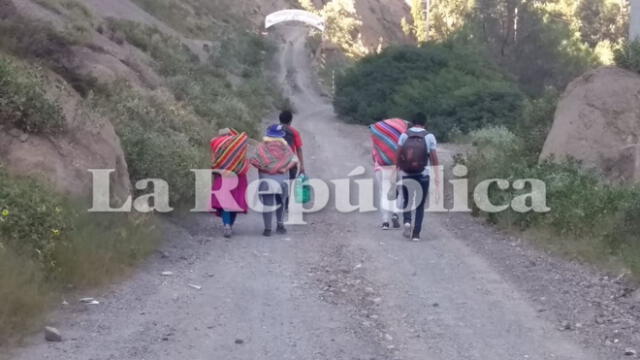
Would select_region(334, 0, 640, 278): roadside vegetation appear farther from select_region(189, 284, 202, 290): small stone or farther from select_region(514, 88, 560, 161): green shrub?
Result: select_region(189, 284, 202, 290): small stone

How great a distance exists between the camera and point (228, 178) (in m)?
14.6

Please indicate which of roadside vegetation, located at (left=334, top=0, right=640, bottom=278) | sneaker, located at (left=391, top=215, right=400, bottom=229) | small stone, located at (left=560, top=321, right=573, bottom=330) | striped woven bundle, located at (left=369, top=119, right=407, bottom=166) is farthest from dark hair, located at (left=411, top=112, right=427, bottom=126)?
roadside vegetation, located at (left=334, top=0, right=640, bottom=278)

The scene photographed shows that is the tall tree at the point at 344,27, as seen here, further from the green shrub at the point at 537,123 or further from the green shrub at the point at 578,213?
the green shrub at the point at 578,213

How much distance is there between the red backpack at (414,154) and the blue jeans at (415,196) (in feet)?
0.53

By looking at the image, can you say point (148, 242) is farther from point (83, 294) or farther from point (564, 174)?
point (564, 174)

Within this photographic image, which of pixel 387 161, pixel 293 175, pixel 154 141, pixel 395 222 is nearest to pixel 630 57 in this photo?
pixel 387 161

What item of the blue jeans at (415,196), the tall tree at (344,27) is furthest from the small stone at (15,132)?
the tall tree at (344,27)

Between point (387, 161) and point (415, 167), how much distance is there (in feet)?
3.80

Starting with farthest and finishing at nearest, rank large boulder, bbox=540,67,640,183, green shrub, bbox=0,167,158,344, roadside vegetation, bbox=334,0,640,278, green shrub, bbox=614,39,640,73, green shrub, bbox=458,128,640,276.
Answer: roadside vegetation, bbox=334,0,640,278
green shrub, bbox=614,39,640,73
large boulder, bbox=540,67,640,183
green shrub, bbox=458,128,640,276
green shrub, bbox=0,167,158,344

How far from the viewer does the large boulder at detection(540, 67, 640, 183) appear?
1627 centimetres

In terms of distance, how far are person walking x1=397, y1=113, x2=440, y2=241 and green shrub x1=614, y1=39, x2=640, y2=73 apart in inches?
217

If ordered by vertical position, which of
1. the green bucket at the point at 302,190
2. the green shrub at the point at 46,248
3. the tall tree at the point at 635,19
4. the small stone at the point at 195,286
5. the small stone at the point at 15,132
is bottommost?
the small stone at the point at 195,286

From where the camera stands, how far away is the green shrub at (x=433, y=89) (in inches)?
1497

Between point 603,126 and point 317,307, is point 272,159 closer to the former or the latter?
point 317,307
